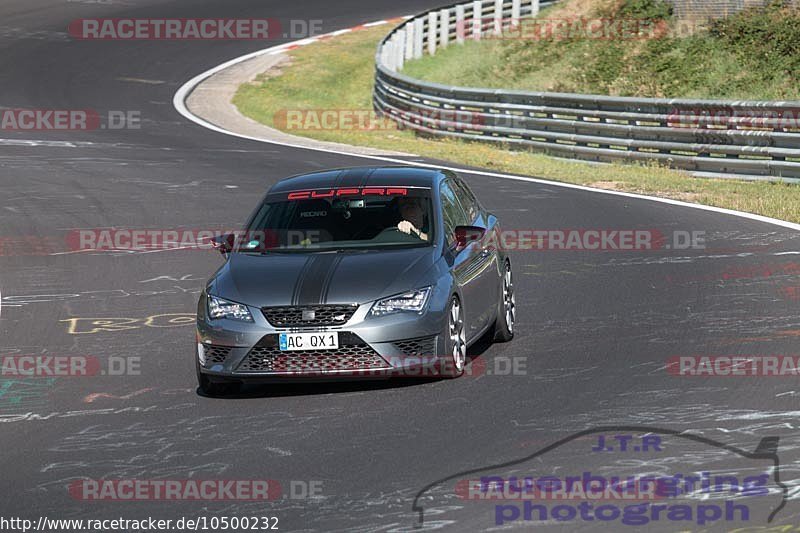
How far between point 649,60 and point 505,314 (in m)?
22.5

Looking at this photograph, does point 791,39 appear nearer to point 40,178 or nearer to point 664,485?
point 40,178

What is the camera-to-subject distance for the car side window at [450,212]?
1121cm

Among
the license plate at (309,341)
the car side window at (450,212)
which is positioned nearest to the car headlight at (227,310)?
the license plate at (309,341)

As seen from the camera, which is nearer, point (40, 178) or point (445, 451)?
point (445, 451)

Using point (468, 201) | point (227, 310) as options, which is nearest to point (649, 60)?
point (468, 201)

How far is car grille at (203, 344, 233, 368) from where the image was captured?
10016mm

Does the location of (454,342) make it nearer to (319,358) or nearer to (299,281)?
(319,358)

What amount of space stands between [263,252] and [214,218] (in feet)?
27.1

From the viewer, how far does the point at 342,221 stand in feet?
36.7

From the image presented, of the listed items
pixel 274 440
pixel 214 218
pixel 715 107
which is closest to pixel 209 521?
pixel 274 440

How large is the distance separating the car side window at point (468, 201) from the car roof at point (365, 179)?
0.96ft

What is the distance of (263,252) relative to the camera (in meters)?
11.0

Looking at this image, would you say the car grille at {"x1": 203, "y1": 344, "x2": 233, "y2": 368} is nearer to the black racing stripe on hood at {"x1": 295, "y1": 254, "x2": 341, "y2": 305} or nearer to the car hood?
the car hood

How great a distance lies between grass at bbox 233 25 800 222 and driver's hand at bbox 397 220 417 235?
26.5 ft
